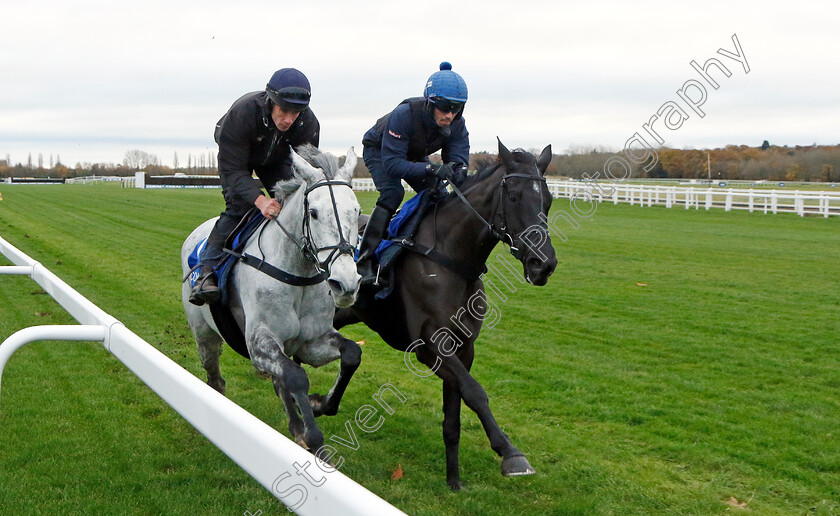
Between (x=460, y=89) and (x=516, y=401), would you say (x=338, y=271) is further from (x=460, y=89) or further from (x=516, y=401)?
(x=516, y=401)

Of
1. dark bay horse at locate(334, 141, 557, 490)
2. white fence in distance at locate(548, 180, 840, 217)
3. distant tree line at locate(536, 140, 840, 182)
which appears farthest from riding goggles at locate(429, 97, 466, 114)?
distant tree line at locate(536, 140, 840, 182)

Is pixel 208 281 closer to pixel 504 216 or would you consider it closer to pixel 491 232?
pixel 491 232

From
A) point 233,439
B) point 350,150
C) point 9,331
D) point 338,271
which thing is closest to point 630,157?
point 350,150

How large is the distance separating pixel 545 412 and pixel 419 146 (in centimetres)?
241

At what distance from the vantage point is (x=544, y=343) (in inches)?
339

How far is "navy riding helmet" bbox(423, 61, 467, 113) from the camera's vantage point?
16.8ft

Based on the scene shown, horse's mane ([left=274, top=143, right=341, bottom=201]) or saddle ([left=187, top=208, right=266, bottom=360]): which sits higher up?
horse's mane ([left=274, top=143, right=341, bottom=201])

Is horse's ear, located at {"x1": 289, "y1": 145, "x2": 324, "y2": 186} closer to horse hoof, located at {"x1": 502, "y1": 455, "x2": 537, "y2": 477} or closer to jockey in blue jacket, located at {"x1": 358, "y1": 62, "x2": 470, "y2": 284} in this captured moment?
jockey in blue jacket, located at {"x1": 358, "y1": 62, "x2": 470, "y2": 284}

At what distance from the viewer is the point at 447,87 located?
5125 mm

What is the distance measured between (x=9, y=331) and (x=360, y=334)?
13.4 feet

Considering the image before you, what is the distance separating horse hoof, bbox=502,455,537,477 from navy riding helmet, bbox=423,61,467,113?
7.88ft

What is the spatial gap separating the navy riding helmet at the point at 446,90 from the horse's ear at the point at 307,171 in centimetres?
119

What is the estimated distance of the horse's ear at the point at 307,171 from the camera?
438 centimetres

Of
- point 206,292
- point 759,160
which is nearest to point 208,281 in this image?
point 206,292
